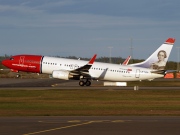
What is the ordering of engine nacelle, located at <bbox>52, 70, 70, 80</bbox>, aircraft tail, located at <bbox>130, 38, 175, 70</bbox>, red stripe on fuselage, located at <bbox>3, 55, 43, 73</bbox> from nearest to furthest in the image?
engine nacelle, located at <bbox>52, 70, 70, 80</bbox>, red stripe on fuselage, located at <bbox>3, 55, 43, 73</bbox>, aircraft tail, located at <bbox>130, 38, 175, 70</bbox>

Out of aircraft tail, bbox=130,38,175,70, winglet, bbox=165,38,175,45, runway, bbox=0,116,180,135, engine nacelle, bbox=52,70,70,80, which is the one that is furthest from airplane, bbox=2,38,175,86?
runway, bbox=0,116,180,135

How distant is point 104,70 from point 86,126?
43265 millimetres

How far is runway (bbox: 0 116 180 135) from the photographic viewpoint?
20.5 meters

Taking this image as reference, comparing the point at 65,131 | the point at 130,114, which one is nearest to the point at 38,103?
the point at 130,114

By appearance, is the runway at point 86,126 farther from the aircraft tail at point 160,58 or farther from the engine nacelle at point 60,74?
the aircraft tail at point 160,58

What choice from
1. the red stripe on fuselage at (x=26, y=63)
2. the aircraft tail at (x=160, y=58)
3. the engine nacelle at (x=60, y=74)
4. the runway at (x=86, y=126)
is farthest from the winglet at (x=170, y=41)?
the runway at (x=86, y=126)

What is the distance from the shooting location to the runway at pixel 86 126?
2050cm

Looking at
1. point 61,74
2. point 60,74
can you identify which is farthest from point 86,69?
point 60,74

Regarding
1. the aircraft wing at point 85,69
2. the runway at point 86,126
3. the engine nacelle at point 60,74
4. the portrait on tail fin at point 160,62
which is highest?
the portrait on tail fin at point 160,62

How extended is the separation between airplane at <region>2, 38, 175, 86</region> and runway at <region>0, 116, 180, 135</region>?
38424 mm

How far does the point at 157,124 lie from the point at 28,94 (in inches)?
1049

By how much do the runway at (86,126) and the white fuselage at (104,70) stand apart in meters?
38.8

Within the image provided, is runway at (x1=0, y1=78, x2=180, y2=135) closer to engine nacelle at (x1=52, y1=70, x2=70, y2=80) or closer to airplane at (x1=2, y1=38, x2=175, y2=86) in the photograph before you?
engine nacelle at (x1=52, y1=70, x2=70, y2=80)

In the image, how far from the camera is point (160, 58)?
67.8 meters
